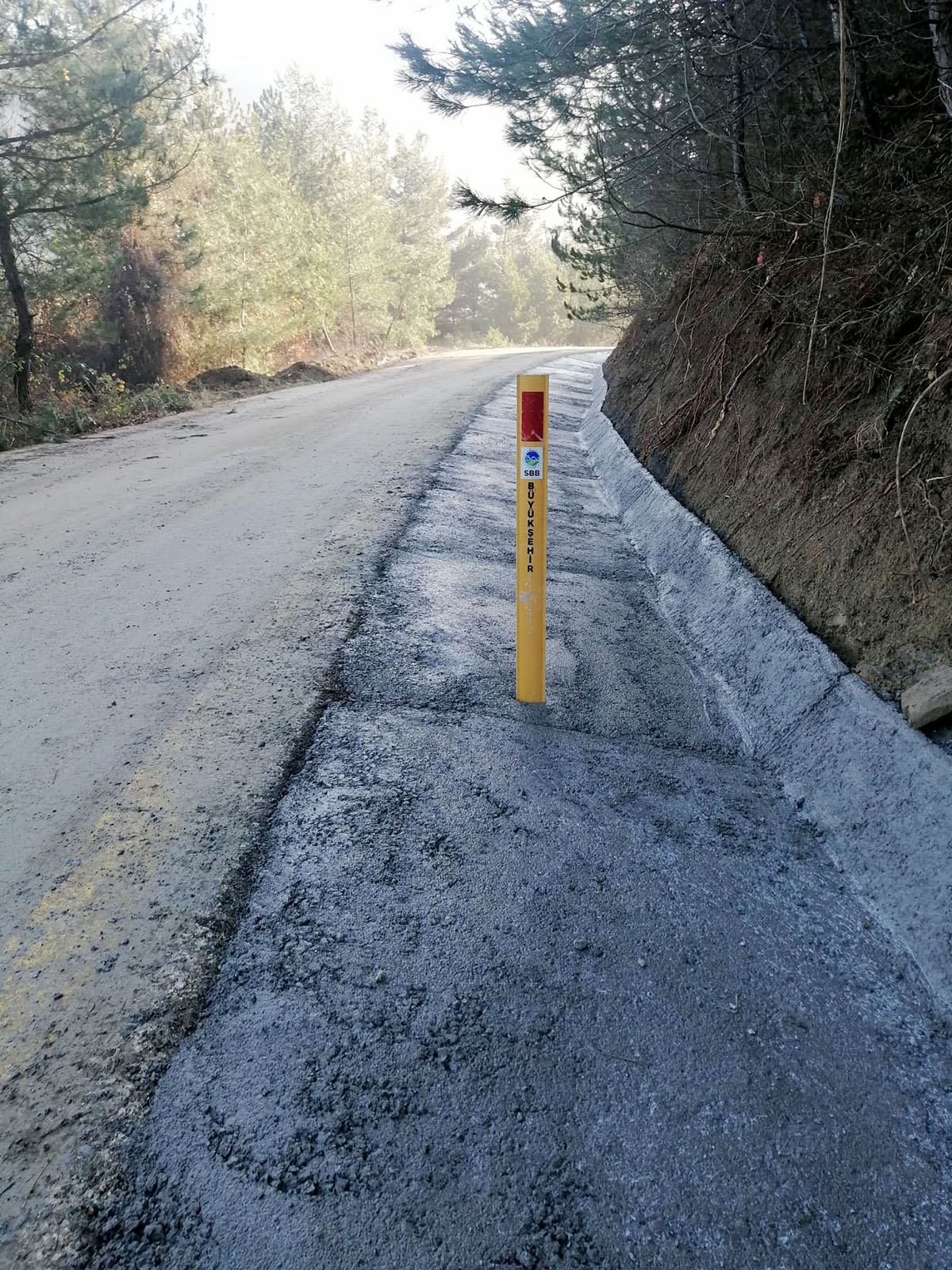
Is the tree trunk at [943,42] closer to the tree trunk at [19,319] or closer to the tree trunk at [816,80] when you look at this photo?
the tree trunk at [816,80]

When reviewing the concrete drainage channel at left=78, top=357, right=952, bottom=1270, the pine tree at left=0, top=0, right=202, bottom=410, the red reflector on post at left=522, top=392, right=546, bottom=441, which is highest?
the pine tree at left=0, top=0, right=202, bottom=410

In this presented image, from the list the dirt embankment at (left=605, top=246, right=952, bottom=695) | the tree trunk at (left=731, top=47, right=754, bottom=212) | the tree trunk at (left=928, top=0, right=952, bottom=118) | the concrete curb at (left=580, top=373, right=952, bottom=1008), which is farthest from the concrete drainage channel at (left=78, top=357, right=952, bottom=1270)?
the tree trunk at (left=731, top=47, right=754, bottom=212)

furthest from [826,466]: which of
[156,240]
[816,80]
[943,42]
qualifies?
[156,240]

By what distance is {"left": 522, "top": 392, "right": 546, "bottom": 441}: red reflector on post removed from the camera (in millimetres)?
2729

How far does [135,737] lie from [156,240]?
20.4 metres

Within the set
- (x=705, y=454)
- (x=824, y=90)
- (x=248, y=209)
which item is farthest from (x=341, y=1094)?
(x=248, y=209)

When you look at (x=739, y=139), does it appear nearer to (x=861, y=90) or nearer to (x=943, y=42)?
(x=861, y=90)

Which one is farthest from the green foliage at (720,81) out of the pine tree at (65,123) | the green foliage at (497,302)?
the green foliage at (497,302)

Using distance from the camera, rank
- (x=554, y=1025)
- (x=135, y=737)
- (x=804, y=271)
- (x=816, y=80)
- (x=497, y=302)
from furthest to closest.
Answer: (x=497, y=302) < (x=816, y=80) < (x=804, y=271) < (x=135, y=737) < (x=554, y=1025)

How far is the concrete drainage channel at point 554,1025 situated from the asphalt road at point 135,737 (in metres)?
0.15

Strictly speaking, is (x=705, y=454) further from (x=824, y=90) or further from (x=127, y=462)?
(x=127, y=462)

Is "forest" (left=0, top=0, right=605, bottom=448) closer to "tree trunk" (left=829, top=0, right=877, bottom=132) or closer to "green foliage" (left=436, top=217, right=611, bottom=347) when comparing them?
"tree trunk" (left=829, top=0, right=877, bottom=132)

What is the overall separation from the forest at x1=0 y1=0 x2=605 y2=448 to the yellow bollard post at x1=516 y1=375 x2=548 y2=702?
360 centimetres

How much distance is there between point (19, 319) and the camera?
12281mm
